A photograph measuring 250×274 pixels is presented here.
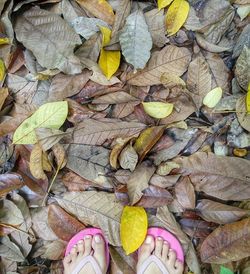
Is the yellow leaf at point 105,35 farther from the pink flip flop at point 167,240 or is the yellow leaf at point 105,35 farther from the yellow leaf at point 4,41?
the pink flip flop at point 167,240

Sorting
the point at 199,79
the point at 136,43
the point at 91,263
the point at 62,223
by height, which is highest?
the point at 136,43

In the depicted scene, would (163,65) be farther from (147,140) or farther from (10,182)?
(10,182)

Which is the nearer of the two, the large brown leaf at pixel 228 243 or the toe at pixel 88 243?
the large brown leaf at pixel 228 243

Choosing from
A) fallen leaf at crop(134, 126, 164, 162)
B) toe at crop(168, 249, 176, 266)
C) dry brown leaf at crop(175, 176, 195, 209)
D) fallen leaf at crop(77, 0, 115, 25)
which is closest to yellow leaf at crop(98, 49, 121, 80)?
fallen leaf at crop(77, 0, 115, 25)

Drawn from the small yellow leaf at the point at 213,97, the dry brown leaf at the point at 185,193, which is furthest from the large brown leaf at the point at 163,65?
the dry brown leaf at the point at 185,193

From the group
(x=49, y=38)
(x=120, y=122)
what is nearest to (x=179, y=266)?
(x=120, y=122)
